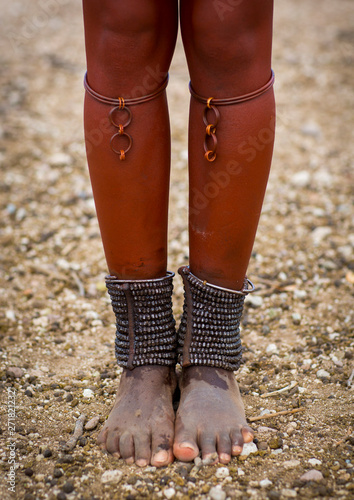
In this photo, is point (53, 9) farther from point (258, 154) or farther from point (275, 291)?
point (258, 154)

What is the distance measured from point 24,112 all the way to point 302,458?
2938 millimetres

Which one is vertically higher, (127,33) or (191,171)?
(127,33)

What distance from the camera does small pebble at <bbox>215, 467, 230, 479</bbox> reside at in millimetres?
1250

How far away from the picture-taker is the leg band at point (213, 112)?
4.01 ft

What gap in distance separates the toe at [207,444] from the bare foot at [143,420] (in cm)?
8

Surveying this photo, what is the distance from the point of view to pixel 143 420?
133cm

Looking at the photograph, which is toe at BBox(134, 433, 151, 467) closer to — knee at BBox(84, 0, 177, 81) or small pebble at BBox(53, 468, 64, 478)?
small pebble at BBox(53, 468, 64, 478)

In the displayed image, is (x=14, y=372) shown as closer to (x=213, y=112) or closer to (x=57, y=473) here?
(x=57, y=473)

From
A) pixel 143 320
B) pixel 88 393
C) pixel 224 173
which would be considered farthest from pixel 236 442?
pixel 224 173

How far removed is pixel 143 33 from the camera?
1187 mm

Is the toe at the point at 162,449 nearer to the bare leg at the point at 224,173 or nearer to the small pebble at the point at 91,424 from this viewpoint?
the bare leg at the point at 224,173

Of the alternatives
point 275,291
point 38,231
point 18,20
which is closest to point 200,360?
point 275,291

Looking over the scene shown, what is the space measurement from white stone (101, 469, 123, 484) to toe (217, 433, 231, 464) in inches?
9.6

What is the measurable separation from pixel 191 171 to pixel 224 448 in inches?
27.3
